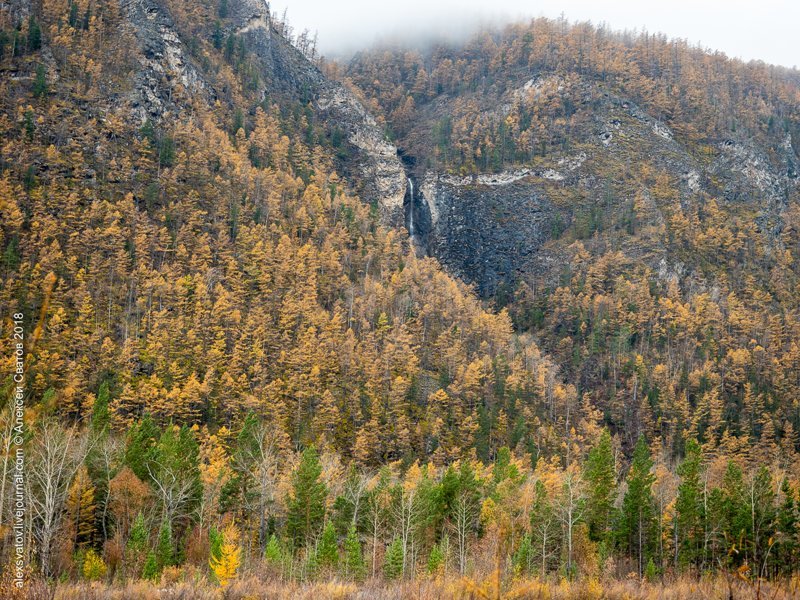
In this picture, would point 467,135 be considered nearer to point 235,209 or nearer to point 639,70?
point 639,70

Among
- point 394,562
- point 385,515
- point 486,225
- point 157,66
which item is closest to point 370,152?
point 486,225

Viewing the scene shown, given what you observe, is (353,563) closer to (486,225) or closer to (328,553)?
(328,553)

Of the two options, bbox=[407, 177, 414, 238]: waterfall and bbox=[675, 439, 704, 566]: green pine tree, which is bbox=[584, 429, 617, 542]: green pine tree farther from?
bbox=[407, 177, 414, 238]: waterfall

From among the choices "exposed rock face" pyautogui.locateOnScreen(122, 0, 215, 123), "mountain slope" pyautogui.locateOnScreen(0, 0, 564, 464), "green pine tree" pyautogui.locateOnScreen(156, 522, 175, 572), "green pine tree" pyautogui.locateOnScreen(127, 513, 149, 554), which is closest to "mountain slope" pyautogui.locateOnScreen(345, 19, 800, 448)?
"mountain slope" pyautogui.locateOnScreen(0, 0, 564, 464)

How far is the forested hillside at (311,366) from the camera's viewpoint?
3766 cm

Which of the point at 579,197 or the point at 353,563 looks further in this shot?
the point at 579,197

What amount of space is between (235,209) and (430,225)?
70720 millimetres

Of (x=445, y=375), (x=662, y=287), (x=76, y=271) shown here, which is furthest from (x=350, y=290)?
(x=662, y=287)

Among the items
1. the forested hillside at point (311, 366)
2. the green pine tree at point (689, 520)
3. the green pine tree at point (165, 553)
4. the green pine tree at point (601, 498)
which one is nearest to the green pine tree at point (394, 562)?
the forested hillside at point (311, 366)

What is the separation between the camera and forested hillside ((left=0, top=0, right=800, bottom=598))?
3766 cm

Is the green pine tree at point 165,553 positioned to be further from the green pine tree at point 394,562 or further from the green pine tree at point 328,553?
→ the green pine tree at point 394,562

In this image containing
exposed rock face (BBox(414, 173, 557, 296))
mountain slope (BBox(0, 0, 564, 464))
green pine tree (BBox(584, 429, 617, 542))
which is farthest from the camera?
exposed rock face (BBox(414, 173, 557, 296))

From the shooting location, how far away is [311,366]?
8144 cm

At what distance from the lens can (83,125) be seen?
333 ft
